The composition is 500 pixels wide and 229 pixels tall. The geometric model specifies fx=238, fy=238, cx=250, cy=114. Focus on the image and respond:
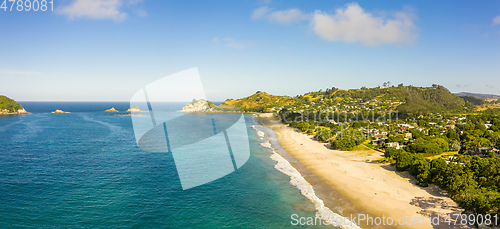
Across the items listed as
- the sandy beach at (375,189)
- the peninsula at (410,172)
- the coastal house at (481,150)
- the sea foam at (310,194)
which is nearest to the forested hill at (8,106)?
the peninsula at (410,172)

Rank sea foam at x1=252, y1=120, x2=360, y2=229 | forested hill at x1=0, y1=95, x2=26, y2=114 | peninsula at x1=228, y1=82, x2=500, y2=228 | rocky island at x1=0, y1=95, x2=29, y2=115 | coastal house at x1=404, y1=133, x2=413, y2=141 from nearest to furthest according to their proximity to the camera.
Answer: sea foam at x1=252, y1=120, x2=360, y2=229 < peninsula at x1=228, y1=82, x2=500, y2=228 < coastal house at x1=404, y1=133, x2=413, y2=141 < rocky island at x1=0, y1=95, x2=29, y2=115 < forested hill at x1=0, y1=95, x2=26, y2=114

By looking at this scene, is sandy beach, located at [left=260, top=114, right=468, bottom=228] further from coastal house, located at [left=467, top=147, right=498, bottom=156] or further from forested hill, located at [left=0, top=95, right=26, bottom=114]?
forested hill, located at [left=0, top=95, right=26, bottom=114]

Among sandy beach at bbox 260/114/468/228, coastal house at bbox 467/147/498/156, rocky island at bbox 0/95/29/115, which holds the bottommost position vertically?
sandy beach at bbox 260/114/468/228

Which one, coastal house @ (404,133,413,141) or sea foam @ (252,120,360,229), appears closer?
sea foam @ (252,120,360,229)

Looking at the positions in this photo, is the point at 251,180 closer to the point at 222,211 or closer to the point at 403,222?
the point at 222,211

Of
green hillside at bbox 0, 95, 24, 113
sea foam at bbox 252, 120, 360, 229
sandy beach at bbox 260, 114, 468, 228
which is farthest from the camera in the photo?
green hillside at bbox 0, 95, 24, 113

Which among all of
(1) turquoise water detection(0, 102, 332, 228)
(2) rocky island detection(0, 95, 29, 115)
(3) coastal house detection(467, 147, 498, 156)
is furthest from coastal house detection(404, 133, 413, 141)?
(2) rocky island detection(0, 95, 29, 115)

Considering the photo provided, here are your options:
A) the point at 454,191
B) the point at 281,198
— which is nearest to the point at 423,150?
the point at 454,191
